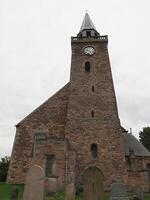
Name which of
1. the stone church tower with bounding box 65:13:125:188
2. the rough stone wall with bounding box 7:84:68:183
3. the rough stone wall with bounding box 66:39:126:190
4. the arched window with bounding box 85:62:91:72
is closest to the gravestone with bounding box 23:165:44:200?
the rough stone wall with bounding box 66:39:126:190

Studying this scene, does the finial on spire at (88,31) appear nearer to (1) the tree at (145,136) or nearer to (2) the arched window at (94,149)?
(2) the arched window at (94,149)

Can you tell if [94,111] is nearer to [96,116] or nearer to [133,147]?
[96,116]

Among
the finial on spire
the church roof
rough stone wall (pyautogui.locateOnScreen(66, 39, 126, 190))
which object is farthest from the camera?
the finial on spire

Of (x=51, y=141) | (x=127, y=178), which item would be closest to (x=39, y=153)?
(x=51, y=141)

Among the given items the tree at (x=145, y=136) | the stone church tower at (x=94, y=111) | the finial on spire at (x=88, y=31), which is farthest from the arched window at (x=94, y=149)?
the tree at (x=145, y=136)

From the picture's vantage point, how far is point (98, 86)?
29.0 metres

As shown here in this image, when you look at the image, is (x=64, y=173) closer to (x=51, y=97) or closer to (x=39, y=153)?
(x=39, y=153)

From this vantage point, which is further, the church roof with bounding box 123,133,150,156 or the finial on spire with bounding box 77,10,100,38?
the finial on spire with bounding box 77,10,100,38

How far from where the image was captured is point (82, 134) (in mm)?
26609

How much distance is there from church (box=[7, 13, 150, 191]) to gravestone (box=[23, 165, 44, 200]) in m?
11.1

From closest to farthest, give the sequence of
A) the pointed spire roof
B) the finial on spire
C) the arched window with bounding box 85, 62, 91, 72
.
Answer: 1. the arched window with bounding box 85, 62, 91, 72
2. the finial on spire
3. the pointed spire roof

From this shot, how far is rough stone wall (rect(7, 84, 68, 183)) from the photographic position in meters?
26.2

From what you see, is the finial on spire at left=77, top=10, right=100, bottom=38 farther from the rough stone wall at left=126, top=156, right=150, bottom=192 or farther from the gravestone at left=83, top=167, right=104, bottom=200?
the gravestone at left=83, top=167, right=104, bottom=200

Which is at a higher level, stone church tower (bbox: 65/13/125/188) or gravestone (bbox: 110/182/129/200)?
stone church tower (bbox: 65/13/125/188)
